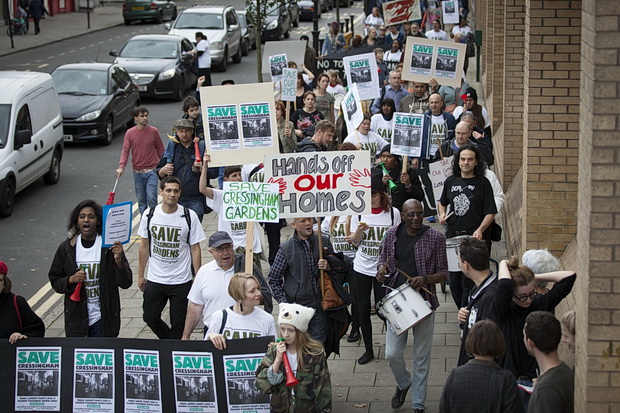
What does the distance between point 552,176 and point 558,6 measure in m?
1.56

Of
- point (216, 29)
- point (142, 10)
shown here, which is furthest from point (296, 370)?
point (142, 10)

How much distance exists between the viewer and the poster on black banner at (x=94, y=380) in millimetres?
7441

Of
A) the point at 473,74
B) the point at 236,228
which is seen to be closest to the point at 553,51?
the point at 236,228

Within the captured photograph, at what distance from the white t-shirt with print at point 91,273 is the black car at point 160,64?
1766 centimetres

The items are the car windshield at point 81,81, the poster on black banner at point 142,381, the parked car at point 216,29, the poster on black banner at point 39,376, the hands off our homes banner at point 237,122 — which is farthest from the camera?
the parked car at point 216,29

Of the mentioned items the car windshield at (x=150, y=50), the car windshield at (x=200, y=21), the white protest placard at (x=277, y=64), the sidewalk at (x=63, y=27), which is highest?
the white protest placard at (x=277, y=64)

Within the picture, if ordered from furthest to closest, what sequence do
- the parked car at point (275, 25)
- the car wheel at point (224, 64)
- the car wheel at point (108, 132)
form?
1. the parked car at point (275, 25)
2. the car wheel at point (224, 64)
3. the car wheel at point (108, 132)

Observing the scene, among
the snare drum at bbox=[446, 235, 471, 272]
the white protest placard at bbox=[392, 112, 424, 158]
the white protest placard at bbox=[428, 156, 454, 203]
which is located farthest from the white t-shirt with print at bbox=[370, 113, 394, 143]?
the snare drum at bbox=[446, 235, 471, 272]

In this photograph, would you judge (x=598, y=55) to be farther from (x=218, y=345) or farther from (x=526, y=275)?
(x=218, y=345)

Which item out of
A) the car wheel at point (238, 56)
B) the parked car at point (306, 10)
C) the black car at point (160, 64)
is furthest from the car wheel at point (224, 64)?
the parked car at point (306, 10)

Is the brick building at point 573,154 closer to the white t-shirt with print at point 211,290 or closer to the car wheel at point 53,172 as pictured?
the white t-shirt with print at point 211,290

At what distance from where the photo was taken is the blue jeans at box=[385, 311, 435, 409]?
7.88m

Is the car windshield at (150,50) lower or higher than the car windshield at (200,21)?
lower

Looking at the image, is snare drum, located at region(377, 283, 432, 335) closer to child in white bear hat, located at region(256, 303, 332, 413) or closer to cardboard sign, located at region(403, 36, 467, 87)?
child in white bear hat, located at region(256, 303, 332, 413)
